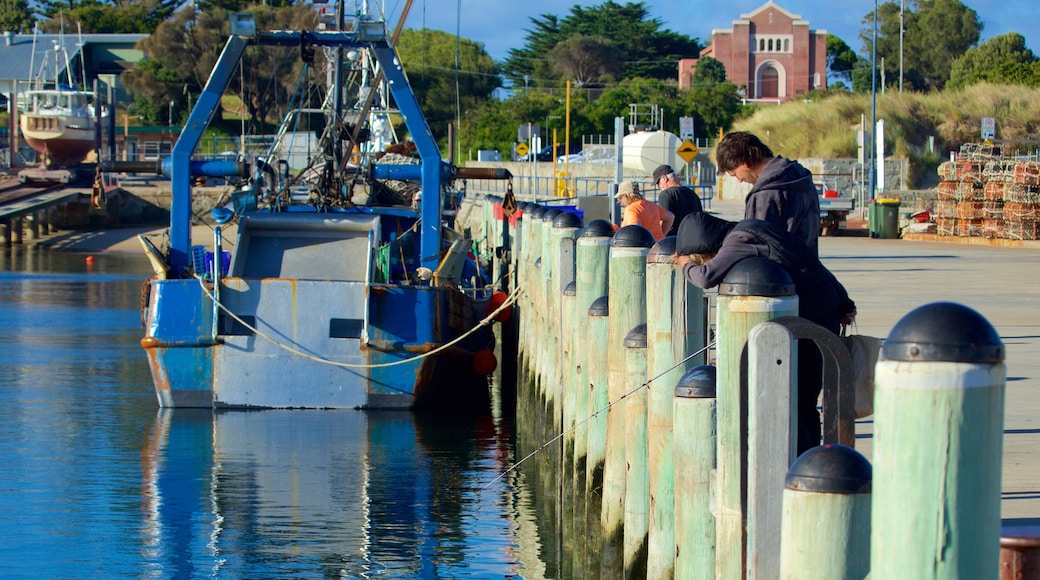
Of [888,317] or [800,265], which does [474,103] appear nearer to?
[888,317]

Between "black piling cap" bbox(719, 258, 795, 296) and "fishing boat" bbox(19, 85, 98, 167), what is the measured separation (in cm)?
6497

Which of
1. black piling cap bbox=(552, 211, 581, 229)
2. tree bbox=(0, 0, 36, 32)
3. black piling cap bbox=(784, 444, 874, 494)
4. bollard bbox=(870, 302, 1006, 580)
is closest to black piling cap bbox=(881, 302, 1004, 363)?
bollard bbox=(870, 302, 1006, 580)

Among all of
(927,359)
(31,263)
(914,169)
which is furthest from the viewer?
(914,169)

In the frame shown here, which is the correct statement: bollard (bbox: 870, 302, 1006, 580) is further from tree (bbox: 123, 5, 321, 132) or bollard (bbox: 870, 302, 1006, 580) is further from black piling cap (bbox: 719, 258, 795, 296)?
tree (bbox: 123, 5, 321, 132)

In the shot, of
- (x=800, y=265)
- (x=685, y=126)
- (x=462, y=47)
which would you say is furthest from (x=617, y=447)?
(x=462, y=47)

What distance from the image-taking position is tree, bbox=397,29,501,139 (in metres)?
80.6

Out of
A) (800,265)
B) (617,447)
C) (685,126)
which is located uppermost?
(685,126)

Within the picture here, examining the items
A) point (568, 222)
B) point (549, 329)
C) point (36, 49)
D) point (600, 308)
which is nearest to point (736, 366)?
point (600, 308)

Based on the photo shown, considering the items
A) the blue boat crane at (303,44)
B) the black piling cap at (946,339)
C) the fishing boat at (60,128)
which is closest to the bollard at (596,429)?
the black piling cap at (946,339)

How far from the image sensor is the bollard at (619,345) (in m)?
7.36

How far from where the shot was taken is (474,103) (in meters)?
88.4

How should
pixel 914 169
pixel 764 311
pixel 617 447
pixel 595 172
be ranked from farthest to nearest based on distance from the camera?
1. pixel 595 172
2. pixel 914 169
3. pixel 617 447
4. pixel 764 311

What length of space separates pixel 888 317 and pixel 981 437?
36.8 feet

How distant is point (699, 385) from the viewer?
16.6 ft
